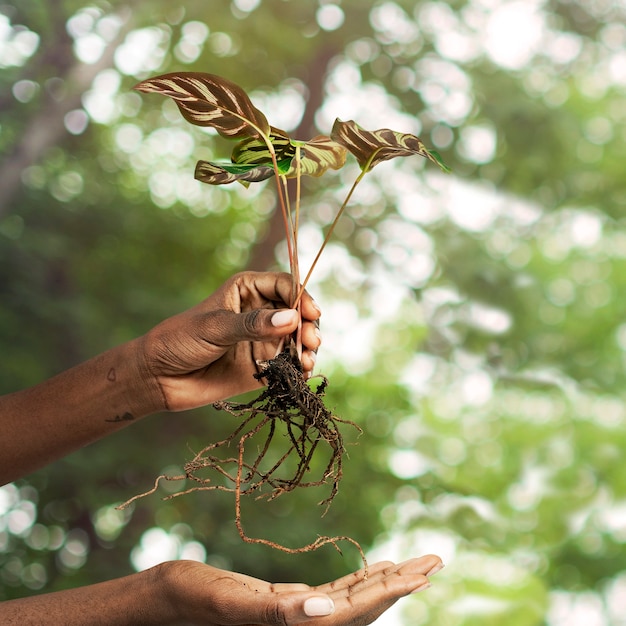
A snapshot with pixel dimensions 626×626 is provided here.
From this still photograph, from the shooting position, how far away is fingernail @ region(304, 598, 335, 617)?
87 centimetres

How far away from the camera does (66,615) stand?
104cm

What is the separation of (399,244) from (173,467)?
1171 millimetres

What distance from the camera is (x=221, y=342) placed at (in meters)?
1.10

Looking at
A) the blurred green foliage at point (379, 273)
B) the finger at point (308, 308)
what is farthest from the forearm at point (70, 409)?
the blurred green foliage at point (379, 273)

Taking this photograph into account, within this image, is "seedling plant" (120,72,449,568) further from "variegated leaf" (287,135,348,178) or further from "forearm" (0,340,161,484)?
"forearm" (0,340,161,484)

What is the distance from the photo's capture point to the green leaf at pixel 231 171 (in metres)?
1.10

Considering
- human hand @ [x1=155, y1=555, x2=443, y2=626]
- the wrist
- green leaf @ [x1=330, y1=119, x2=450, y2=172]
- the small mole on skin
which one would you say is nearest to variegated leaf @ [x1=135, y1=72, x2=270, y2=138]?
green leaf @ [x1=330, y1=119, x2=450, y2=172]

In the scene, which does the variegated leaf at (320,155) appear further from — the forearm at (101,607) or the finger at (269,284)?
the forearm at (101,607)

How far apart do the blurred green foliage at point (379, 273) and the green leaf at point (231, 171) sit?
5.28 ft

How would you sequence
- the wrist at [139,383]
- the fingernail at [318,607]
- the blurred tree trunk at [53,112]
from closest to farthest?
the fingernail at [318,607]
the wrist at [139,383]
the blurred tree trunk at [53,112]

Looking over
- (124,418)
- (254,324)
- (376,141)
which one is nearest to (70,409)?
(124,418)

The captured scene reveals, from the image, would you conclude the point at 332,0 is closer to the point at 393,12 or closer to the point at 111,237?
the point at 393,12

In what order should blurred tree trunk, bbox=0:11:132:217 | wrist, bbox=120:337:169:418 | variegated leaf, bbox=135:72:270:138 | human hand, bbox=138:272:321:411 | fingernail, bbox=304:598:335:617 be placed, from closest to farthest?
fingernail, bbox=304:598:335:617, variegated leaf, bbox=135:72:270:138, human hand, bbox=138:272:321:411, wrist, bbox=120:337:169:418, blurred tree trunk, bbox=0:11:132:217

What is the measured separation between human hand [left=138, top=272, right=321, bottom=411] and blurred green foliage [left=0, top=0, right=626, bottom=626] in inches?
60.4
